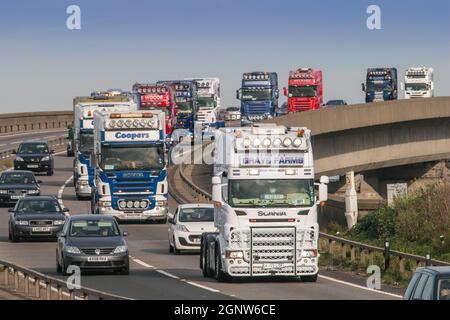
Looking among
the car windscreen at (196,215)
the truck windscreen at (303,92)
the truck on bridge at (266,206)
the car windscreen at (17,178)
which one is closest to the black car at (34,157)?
the car windscreen at (17,178)

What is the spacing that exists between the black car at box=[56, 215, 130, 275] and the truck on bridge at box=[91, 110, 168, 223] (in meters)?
15.1

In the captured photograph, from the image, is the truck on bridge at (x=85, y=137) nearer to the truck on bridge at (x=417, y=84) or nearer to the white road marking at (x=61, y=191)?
the white road marking at (x=61, y=191)

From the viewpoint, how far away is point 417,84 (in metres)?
123

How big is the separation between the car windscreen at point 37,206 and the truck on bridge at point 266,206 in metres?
13.9

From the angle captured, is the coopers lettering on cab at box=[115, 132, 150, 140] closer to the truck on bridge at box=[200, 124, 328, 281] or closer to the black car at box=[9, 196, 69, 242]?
the black car at box=[9, 196, 69, 242]

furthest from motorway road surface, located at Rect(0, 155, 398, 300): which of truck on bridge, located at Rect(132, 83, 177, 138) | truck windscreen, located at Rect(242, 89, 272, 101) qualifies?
truck windscreen, located at Rect(242, 89, 272, 101)

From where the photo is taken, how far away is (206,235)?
32.4 metres

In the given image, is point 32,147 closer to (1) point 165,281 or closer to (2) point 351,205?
(2) point 351,205

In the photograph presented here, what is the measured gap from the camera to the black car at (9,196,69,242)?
141ft

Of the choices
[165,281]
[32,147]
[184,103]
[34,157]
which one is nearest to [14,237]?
[165,281]

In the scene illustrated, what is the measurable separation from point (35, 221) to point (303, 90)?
60717mm

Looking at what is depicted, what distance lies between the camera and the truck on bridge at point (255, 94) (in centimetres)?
10406

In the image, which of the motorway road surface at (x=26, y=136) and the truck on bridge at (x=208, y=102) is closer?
the motorway road surface at (x=26, y=136)
